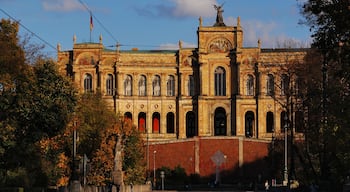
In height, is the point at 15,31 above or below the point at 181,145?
above

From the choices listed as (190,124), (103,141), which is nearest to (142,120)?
(190,124)

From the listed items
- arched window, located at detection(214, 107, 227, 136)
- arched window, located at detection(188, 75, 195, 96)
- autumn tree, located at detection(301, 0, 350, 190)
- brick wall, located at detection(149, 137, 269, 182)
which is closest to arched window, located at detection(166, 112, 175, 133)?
arched window, located at detection(188, 75, 195, 96)

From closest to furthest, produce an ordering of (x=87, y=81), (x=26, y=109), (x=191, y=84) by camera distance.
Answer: (x=26, y=109), (x=87, y=81), (x=191, y=84)

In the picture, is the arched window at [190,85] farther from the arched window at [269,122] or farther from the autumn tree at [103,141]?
the autumn tree at [103,141]

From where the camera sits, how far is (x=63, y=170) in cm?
6812

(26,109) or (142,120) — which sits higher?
(26,109)

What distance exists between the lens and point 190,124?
458ft

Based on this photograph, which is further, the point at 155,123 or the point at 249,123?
the point at 155,123

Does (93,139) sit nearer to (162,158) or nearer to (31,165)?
(31,165)

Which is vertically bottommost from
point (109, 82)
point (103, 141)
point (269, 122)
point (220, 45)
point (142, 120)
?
point (103, 141)

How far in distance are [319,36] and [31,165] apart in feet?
83.8

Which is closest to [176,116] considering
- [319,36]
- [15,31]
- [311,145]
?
[311,145]

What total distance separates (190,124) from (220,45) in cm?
1459

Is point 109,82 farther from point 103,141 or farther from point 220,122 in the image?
point 103,141
